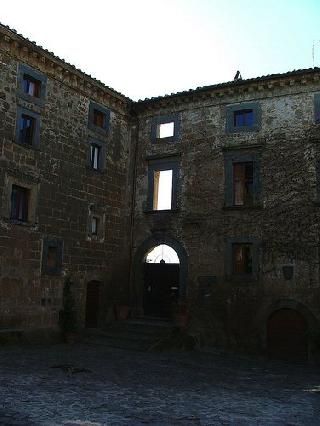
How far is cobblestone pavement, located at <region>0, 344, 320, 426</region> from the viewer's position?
720 cm

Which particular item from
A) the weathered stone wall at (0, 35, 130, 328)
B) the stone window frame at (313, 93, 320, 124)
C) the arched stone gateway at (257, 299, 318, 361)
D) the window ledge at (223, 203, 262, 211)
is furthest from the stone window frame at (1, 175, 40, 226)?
the stone window frame at (313, 93, 320, 124)

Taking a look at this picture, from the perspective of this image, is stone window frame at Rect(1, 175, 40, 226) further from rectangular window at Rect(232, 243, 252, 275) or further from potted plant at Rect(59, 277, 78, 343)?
rectangular window at Rect(232, 243, 252, 275)

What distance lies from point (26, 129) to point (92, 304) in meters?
6.47

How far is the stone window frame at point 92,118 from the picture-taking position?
1727 centimetres

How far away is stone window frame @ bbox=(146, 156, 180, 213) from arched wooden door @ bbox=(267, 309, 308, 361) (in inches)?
210

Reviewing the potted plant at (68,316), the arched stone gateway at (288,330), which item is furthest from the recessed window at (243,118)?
the potted plant at (68,316)

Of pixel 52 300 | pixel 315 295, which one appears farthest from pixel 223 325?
pixel 52 300

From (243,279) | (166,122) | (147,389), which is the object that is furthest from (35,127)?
(147,389)

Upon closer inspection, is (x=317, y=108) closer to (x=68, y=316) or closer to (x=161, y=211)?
(x=161, y=211)

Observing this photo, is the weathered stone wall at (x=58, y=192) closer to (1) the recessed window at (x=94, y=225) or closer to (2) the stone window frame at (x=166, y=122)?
(1) the recessed window at (x=94, y=225)

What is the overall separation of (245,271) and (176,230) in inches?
117

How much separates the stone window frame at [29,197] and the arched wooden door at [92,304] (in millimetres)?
3476

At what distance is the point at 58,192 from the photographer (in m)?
15.8

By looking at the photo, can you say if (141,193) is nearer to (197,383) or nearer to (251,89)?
(251,89)
